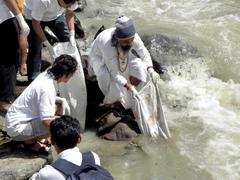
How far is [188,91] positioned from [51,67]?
9.83ft


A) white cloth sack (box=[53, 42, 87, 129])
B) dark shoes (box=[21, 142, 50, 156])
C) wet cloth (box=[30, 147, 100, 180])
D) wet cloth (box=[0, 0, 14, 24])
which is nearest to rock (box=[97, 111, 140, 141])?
white cloth sack (box=[53, 42, 87, 129])

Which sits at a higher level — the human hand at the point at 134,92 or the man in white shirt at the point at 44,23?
the man in white shirt at the point at 44,23

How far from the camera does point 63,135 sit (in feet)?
12.7

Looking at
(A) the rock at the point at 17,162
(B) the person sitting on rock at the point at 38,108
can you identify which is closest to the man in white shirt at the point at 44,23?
(B) the person sitting on rock at the point at 38,108

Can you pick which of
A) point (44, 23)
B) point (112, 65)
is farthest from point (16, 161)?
point (44, 23)

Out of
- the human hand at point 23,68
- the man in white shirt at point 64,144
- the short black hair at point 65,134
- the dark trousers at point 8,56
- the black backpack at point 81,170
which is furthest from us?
the human hand at point 23,68

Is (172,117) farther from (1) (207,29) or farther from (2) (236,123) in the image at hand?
(1) (207,29)

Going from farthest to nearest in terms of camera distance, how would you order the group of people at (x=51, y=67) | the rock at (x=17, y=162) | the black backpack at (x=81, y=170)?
the group of people at (x=51, y=67), the rock at (x=17, y=162), the black backpack at (x=81, y=170)

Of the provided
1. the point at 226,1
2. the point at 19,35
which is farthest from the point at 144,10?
the point at 19,35

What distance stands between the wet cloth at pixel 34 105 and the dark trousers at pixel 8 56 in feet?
2.52

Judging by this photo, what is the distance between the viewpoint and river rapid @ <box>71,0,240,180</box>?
5855 millimetres

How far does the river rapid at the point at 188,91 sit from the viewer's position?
19.2 feet

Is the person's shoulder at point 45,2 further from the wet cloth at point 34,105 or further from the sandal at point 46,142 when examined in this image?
the sandal at point 46,142

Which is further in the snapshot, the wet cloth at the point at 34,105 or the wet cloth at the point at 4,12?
the wet cloth at the point at 4,12
